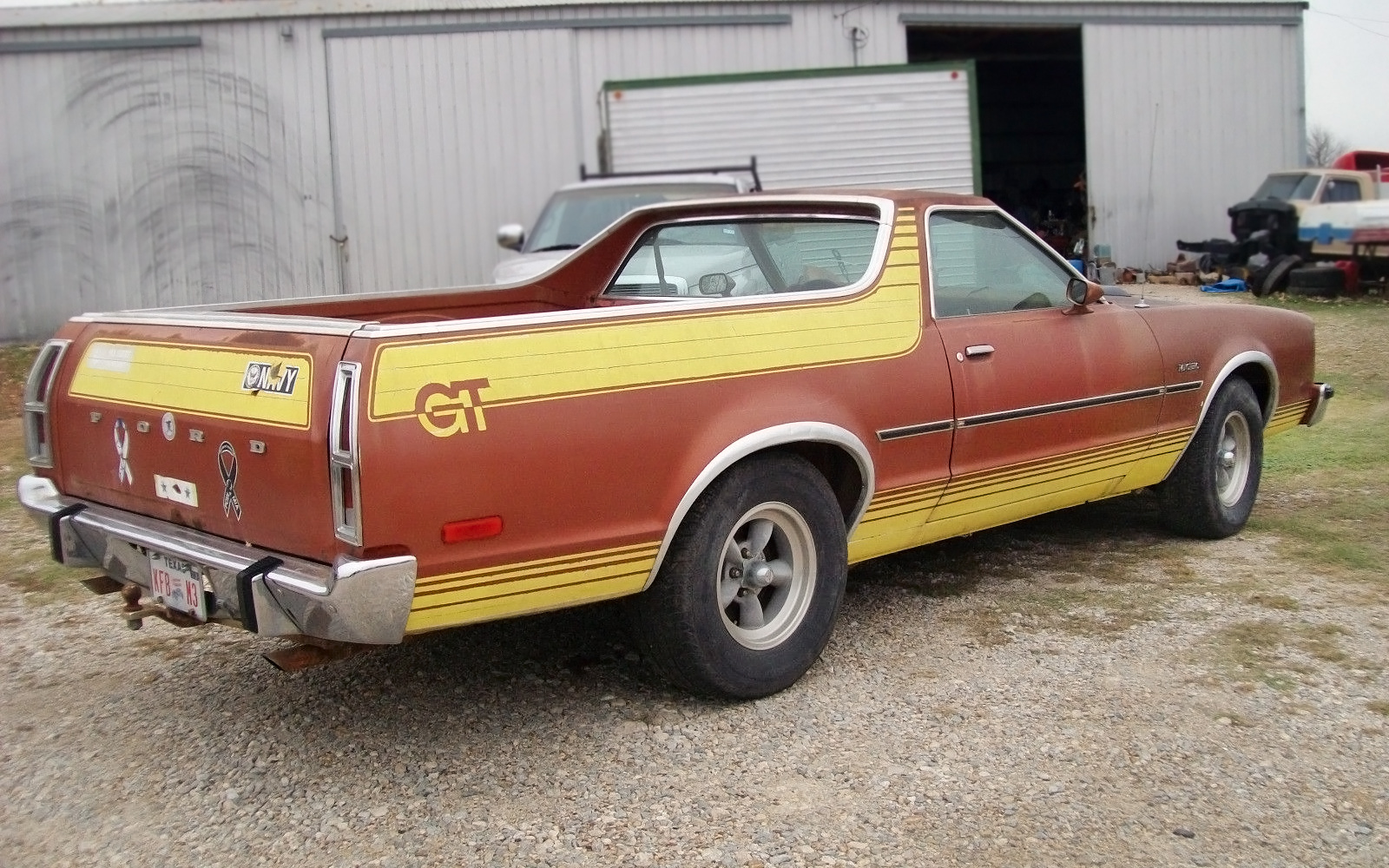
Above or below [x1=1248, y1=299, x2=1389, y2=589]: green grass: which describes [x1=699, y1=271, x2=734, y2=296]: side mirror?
above

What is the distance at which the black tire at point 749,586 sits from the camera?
3930 mm

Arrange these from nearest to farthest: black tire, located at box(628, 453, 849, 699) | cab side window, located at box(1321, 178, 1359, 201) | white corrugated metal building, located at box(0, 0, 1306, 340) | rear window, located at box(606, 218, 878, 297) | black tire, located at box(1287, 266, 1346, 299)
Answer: black tire, located at box(628, 453, 849, 699)
rear window, located at box(606, 218, 878, 297)
white corrugated metal building, located at box(0, 0, 1306, 340)
black tire, located at box(1287, 266, 1346, 299)
cab side window, located at box(1321, 178, 1359, 201)

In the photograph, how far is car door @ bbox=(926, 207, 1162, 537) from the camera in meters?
4.78

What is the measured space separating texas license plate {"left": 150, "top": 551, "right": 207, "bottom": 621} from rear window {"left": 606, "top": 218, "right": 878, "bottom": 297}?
228 cm

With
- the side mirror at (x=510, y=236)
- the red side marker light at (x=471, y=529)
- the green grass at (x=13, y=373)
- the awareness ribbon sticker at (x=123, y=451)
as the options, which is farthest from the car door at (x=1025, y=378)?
the green grass at (x=13, y=373)

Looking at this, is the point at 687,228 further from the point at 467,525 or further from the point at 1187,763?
the point at 1187,763

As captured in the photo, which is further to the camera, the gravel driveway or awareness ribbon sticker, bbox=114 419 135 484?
awareness ribbon sticker, bbox=114 419 135 484

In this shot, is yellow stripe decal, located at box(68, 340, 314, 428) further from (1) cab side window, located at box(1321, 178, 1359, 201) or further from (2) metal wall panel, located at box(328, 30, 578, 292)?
(1) cab side window, located at box(1321, 178, 1359, 201)

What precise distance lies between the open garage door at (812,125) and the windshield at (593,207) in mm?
2235

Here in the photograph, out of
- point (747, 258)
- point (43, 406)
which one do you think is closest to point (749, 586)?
point (747, 258)

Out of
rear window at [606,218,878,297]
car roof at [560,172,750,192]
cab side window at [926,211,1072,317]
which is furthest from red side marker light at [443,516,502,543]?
car roof at [560,172,750,192]

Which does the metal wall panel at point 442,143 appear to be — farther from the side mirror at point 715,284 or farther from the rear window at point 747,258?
the side mirror at point 715,284

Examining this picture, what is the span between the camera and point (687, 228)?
5.43m

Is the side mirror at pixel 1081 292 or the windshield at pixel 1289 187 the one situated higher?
the windshield at pixel 1289 187
